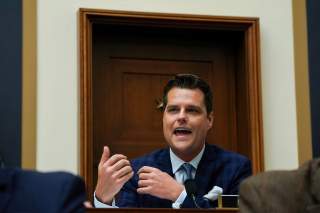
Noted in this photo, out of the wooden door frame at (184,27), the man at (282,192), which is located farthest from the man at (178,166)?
the man at (282,192)

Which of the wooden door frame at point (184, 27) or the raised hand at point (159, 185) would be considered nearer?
the raised hand at point (159, 185)

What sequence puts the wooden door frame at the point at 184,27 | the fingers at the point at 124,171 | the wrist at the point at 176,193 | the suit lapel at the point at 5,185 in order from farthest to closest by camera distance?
1. the wooden door frame at the point at 184,27
2. the fingers at the point at 124,171
3. the wrist at the point at 176,193
4. the suit lapel at the point at 5,185

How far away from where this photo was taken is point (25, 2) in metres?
5.28

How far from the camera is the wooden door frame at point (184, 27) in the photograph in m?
5.20

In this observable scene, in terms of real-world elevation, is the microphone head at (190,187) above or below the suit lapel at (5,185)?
below

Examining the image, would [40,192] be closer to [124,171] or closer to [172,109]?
[124,171]

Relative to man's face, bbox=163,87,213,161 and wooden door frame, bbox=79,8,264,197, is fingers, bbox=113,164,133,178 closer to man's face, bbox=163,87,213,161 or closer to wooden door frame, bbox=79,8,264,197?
man's face, bbox=163,87,213,161

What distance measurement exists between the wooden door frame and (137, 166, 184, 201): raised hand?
1072 mm

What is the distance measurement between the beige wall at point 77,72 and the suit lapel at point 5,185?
2827mm

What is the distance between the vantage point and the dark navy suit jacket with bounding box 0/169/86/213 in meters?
2.31

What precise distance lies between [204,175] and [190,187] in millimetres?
238

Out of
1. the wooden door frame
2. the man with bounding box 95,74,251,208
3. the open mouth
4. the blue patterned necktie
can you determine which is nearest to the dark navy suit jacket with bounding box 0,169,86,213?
the man with bounding box 95,74,251,208

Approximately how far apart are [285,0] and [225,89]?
0.69m

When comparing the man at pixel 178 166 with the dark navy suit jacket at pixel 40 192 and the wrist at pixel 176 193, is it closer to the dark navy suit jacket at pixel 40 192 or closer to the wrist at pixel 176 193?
the wrist at pixel 176 193
